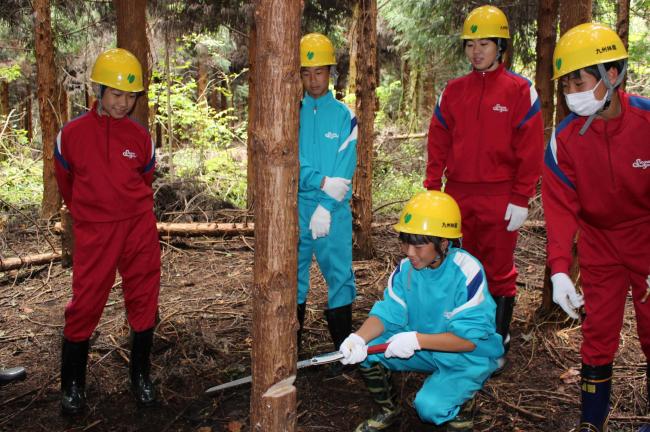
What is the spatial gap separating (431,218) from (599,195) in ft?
2.73

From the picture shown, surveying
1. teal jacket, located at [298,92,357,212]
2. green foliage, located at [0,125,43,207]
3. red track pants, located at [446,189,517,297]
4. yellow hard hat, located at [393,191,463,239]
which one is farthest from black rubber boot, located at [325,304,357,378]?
green foliage, located at [0,125,43,207]

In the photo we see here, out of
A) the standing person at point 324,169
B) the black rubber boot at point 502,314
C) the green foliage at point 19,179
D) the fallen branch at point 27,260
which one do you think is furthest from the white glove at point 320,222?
the green foliage at point 19,179

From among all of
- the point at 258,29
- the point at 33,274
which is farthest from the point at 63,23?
the point at 258,29

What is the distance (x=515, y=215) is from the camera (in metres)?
3.61

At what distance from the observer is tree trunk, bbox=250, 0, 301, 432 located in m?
2.11

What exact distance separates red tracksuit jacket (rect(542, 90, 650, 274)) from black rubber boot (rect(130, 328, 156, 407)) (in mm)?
2456

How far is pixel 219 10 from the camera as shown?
347 inches

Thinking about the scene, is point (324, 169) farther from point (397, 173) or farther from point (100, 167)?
point (397, 173)

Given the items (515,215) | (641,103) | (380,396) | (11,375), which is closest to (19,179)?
(11,375)

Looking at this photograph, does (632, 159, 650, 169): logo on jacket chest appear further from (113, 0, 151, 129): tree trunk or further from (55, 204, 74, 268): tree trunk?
(55, 204, 74, 268): tree trunk

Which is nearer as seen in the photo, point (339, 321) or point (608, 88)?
point (608, 88)

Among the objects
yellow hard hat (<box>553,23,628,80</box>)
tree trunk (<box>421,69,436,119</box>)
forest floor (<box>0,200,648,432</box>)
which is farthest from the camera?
tree trunk (<box>421,69,436,119</box>)

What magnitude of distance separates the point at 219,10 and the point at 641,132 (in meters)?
7.44

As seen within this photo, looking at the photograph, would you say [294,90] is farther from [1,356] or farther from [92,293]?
[1,356]
